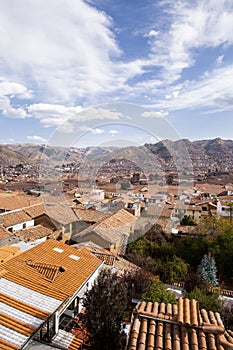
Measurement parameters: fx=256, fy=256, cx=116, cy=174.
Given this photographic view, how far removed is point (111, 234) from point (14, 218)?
6.46 m

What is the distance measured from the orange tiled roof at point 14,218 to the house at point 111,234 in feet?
11.1

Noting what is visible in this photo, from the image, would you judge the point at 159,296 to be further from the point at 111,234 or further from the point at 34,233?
the point at 34,233

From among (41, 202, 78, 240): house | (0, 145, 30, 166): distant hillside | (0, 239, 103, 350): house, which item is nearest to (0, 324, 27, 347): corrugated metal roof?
(0, 239, 103, 350): house

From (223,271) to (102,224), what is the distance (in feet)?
18.6

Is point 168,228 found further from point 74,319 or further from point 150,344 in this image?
point 150,344

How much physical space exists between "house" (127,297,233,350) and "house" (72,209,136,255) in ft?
26.4

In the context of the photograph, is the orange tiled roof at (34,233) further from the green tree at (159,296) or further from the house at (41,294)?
the green tree at (159,296)

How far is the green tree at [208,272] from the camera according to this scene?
31.2 ft

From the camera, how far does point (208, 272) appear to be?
976 cm

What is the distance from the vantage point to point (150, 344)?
8.23 feet

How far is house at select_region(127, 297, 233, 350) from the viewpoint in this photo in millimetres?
2502

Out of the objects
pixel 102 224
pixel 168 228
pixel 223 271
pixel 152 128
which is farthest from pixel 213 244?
pixel 152 128

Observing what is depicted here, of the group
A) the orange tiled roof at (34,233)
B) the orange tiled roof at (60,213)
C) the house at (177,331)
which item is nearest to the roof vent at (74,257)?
the house at (177,331)

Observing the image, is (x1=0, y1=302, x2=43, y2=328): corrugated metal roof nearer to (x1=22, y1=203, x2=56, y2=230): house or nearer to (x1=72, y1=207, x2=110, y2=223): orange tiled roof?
(x1=72, y1=207, x2=110, y2=223): orange tiled roof
